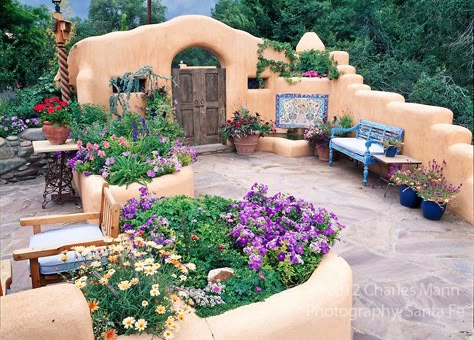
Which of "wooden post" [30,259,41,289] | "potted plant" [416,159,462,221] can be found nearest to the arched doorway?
"potted plant" [416,159,462,221]

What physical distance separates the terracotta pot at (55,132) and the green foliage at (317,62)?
6.24m

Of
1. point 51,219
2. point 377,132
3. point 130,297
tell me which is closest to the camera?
point 130,297

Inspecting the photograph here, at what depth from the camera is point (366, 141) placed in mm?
8102

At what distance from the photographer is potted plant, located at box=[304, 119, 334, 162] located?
9.14m

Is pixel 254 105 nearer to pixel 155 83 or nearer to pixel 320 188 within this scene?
pixel 155 83

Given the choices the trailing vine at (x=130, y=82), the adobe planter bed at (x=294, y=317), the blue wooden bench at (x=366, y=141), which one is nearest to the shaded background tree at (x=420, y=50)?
the blue wooden bench at (x=366, y=141)

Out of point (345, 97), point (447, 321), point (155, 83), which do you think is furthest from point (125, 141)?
point (345, 97)

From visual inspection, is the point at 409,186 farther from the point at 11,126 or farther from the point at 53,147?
the point at 11,126

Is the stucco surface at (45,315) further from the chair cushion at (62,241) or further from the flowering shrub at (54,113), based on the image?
the flowering shrub at (54,113)

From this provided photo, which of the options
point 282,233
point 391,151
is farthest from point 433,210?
point 282,233

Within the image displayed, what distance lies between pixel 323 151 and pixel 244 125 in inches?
76.5

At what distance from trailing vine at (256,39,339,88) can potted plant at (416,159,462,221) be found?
4.62 meters

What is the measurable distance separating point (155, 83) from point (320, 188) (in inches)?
167

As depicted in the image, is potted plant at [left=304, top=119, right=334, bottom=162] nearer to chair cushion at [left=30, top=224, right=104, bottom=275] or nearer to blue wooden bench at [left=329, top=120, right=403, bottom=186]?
blue wooden bench at [left=329, top=120, right=403, bottom=186]
